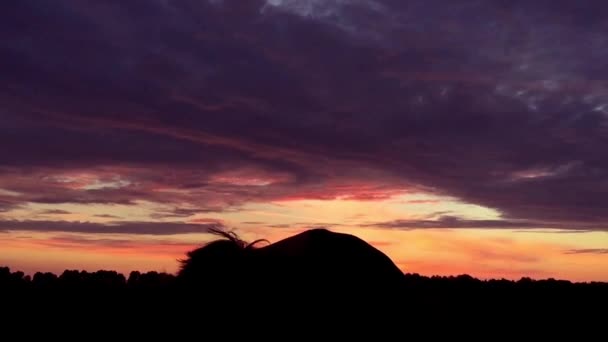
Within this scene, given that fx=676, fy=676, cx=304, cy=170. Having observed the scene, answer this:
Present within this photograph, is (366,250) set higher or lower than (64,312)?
higher

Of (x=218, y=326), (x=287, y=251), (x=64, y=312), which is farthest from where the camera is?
(x=64, y=312)

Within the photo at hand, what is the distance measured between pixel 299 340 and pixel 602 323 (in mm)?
10852

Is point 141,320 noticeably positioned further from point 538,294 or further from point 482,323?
point 538,294

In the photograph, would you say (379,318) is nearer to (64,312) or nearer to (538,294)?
(64,312)

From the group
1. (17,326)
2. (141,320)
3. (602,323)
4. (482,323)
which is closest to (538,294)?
(602,323)

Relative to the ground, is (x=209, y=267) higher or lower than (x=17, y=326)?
higher

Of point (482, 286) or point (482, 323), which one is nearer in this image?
point (482, 323)

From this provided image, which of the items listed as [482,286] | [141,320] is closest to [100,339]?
[141,320]

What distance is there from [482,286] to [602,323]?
4.85 m

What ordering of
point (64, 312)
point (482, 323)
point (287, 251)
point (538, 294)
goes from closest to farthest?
point (287, 251), point (64, 312), point (482, 323), point (538, 294)

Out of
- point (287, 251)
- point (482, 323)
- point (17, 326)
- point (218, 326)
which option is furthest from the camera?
point (482, 323)

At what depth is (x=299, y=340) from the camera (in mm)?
9164

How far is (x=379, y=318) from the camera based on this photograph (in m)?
9.90

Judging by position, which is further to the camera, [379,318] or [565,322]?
[565,322]
